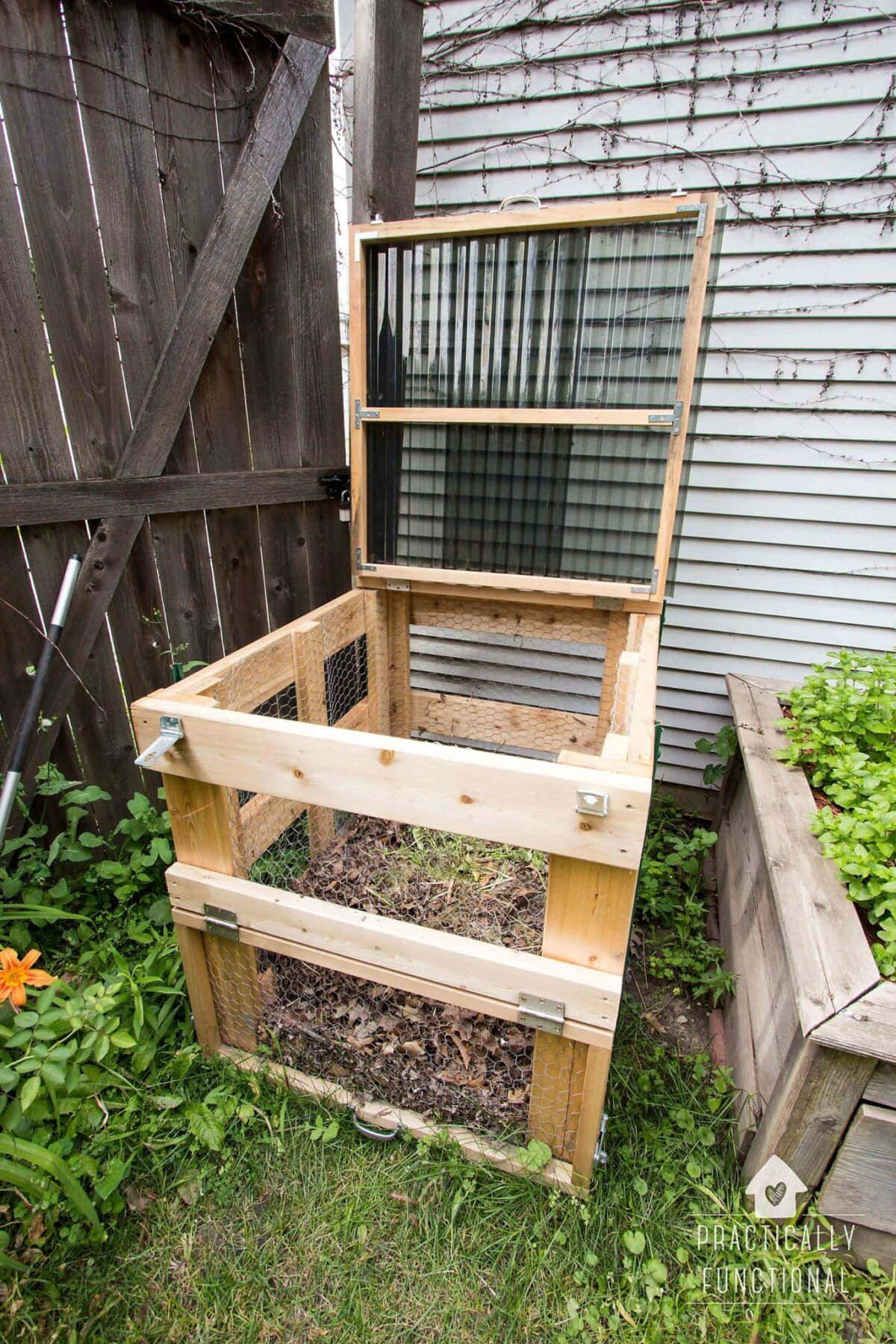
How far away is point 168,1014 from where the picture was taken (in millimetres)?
1604

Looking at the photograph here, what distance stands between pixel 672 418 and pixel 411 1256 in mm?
1897

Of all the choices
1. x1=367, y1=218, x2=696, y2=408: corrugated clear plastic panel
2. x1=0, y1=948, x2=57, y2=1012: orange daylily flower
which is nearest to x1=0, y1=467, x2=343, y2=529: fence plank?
x1=367, y1=218, x2=696, y2=408: corrugated clear plastic panel

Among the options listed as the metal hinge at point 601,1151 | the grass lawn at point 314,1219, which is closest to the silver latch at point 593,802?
the metal hinge at point 601,1151

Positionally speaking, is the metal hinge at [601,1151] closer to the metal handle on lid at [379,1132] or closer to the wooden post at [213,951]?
the metal handle on lid at [379,1132]

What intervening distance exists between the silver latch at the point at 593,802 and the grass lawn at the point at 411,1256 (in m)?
0.90

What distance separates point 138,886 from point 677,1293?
153cm

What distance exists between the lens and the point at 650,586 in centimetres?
179

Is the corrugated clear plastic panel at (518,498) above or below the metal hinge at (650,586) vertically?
above

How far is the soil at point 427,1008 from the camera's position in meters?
1.44

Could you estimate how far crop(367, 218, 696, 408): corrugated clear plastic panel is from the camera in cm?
161

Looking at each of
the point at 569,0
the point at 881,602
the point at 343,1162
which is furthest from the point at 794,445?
the point at 343,1162

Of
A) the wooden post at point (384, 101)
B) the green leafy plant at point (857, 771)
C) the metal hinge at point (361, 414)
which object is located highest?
the wooden post at point (384, 101)

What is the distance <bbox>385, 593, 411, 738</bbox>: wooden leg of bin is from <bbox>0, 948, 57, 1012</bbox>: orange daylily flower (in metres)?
1.29

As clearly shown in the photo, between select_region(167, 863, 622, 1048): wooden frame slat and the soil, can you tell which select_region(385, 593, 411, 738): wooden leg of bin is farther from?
select_region(167, 863, 622, 1048): wooden frame slat
